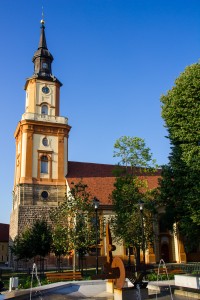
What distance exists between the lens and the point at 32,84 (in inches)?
1708

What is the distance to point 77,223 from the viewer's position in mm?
27516

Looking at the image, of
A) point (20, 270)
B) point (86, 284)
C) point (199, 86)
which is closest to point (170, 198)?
point (199, 86)

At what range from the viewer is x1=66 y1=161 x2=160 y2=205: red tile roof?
136ft

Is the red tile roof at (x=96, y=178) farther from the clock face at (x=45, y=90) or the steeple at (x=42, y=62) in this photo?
the steeple at (x=42, y=62)

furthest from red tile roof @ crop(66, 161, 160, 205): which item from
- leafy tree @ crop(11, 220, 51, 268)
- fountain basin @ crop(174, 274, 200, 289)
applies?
fountain basin @ crop(174, 274, 200, 289)

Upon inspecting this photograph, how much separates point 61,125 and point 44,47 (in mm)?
12542

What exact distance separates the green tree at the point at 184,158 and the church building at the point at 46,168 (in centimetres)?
1264

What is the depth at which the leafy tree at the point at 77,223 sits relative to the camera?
26.8 metres

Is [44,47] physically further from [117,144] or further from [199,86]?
[199,86]

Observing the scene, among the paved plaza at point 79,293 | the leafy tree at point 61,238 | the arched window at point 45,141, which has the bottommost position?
the paved plaza at point 79,293

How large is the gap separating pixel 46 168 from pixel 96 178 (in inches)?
281

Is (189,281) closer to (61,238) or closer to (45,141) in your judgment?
(61,238)

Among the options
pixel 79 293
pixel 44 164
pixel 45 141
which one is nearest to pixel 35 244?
pixel 44 164

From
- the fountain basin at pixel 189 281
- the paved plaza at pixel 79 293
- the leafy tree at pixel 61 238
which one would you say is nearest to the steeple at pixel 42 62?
the leafy tree at pixel 61 238
